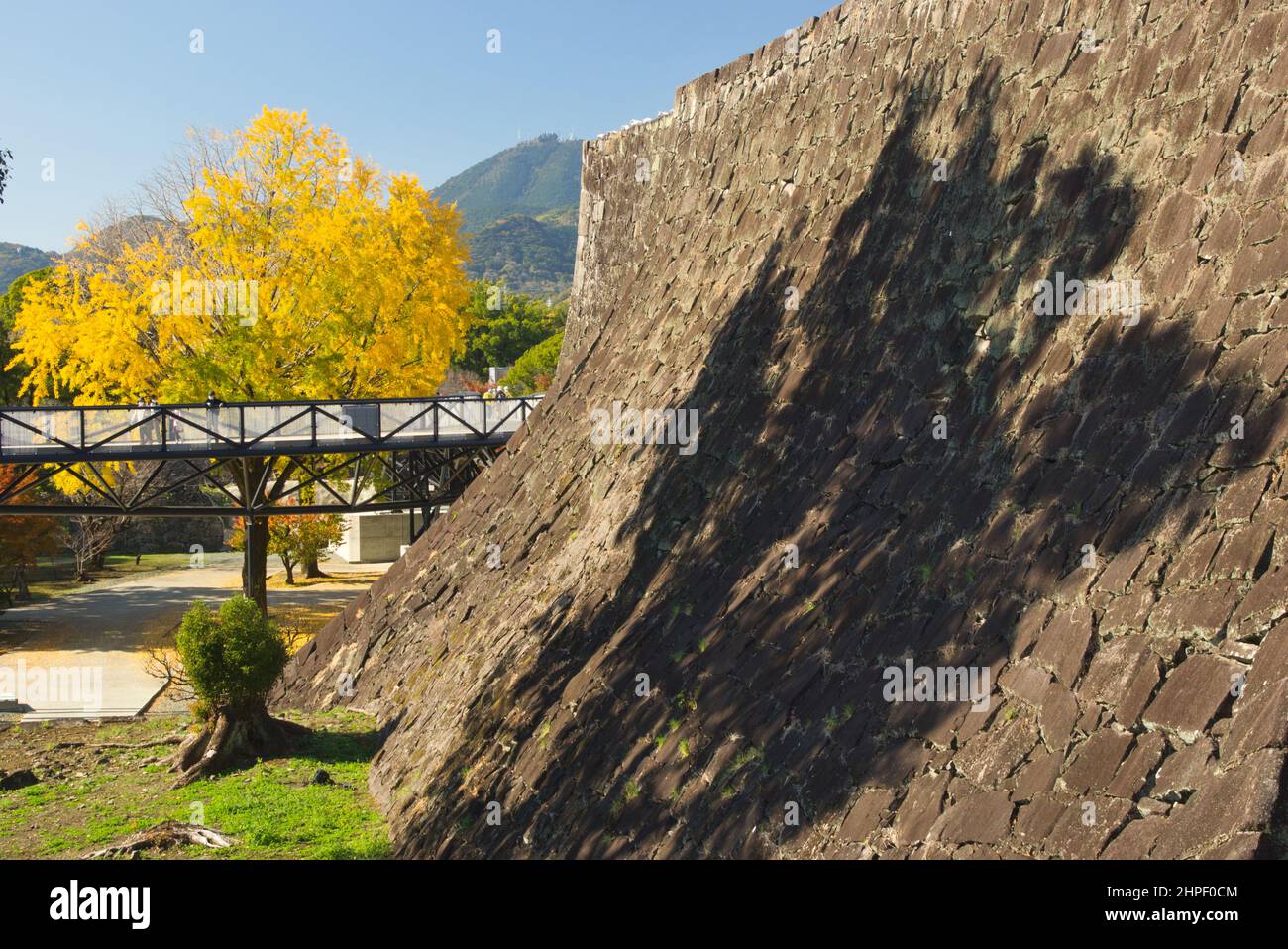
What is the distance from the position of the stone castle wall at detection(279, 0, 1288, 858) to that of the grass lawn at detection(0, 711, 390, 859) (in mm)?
585

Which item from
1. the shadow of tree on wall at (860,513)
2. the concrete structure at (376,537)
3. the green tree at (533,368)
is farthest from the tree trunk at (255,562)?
the green tree at (533,368)

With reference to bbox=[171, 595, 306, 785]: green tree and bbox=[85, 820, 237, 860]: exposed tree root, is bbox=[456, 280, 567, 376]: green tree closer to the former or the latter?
bbox=[171, 595, 306, 785]: green tree

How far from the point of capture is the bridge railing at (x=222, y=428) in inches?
768

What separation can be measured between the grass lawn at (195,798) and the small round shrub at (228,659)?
906mm

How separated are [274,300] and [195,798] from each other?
629 inches

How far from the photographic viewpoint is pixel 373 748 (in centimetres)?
1263

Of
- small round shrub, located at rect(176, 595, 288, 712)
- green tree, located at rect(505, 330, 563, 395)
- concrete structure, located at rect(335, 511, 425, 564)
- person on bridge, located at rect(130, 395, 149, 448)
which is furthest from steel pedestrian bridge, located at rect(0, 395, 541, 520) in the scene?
green tree, located at rect(505, 330, 563, 395)

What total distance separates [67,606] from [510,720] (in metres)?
25.3

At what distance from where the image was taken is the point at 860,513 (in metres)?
7.18

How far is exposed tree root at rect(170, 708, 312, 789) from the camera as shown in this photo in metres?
12.5

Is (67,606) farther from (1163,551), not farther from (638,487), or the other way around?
(1163,551)

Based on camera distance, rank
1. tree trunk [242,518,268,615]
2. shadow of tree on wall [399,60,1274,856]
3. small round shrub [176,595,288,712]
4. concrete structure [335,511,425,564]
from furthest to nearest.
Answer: concrete structure [335,511,425,564] < tree trunk [242,518,268,615] < small round shrub [176,595,288,712] < shadow of tree on wall [399,60,1274,856]

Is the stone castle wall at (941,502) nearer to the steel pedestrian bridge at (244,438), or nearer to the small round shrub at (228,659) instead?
the small round shrub at (228,659)

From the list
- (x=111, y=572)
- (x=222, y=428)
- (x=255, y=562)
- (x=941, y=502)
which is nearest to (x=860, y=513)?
(x=941, y=502)
